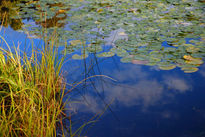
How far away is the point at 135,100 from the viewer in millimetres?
2555

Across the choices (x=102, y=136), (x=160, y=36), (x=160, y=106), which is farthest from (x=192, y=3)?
(x=102, y=136)

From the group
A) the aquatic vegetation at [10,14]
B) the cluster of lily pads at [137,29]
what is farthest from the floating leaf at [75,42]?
the aquatic vegetation at [10,14]

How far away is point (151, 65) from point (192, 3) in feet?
9.36

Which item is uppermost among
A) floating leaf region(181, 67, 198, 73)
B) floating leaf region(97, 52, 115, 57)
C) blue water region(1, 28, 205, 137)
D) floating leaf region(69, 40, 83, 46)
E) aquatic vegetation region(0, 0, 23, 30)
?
aquatic vegetation region(0, 0, 23, 30)

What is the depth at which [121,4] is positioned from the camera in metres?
5.44

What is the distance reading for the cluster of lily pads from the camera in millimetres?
3174

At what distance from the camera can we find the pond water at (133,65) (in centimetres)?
228

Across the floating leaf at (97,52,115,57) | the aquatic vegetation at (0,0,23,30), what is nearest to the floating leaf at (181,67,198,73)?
the floating leaf at (97,52,115,57)

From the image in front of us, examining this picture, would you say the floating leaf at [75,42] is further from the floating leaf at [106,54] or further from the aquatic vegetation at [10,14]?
the aquatic vegetation at [10,14]

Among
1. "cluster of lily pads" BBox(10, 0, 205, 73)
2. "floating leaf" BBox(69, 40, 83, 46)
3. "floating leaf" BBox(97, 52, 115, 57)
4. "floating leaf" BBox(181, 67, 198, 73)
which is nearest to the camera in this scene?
"floating leaf" BBox(181, 67, 198, 73)

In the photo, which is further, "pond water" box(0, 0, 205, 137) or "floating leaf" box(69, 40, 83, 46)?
"floating leaf" box(69, 40, 83, 46)

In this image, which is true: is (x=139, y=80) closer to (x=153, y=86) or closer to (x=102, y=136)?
(x=153, y=86)

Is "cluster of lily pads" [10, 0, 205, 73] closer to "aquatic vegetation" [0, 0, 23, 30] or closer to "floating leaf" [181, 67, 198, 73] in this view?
"floating leaf" [181, 67, 198, 73]

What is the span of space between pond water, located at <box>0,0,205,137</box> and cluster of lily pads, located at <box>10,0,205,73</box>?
0.01 meters
